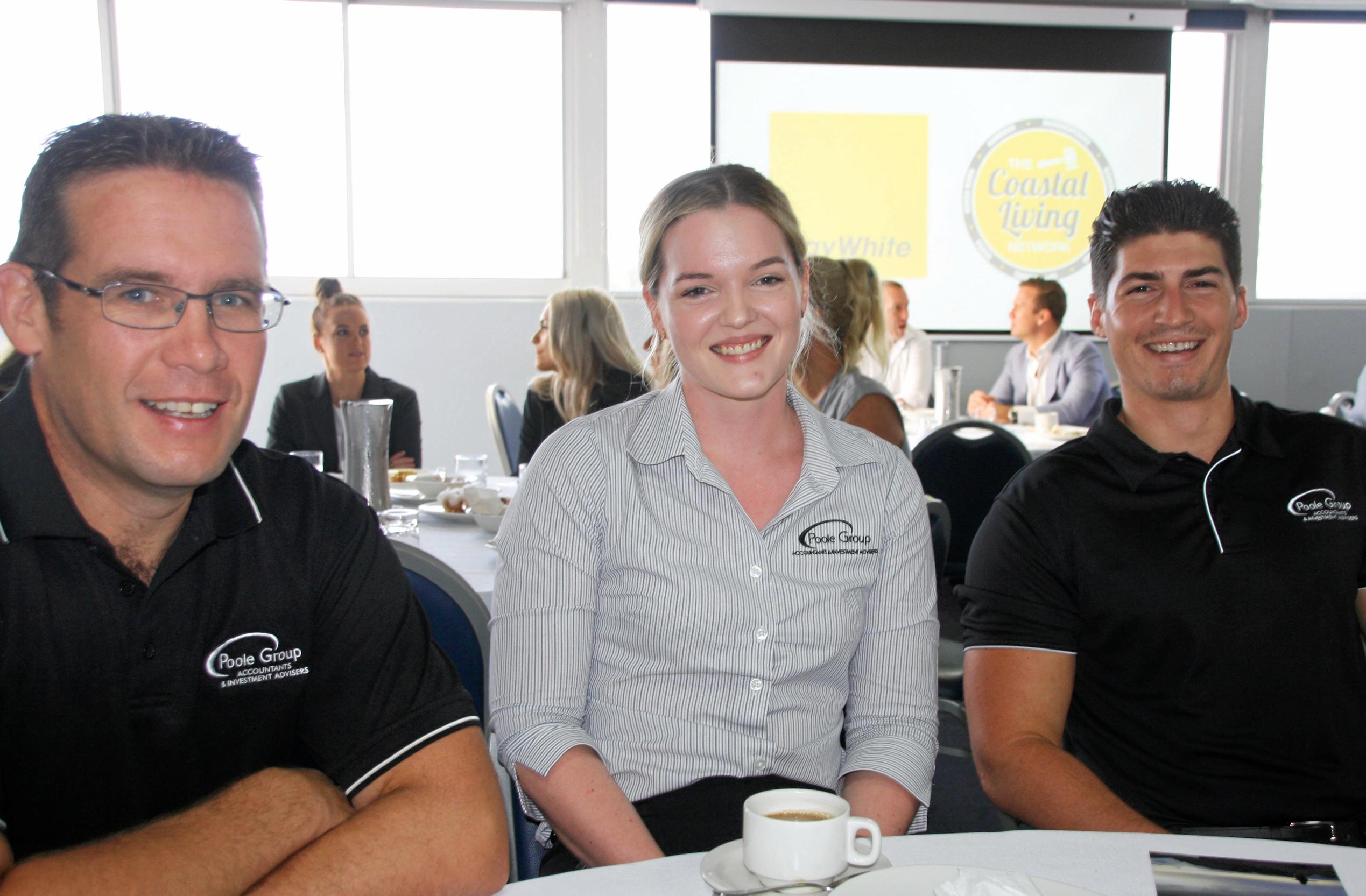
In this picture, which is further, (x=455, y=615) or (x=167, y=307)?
(x=455, y=615)

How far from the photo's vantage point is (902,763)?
1471 mm

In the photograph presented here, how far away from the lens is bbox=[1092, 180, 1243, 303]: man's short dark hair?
1770 mm

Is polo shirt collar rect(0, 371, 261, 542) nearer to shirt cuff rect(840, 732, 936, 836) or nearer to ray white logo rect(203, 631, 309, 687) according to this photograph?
ray white logo rect(203, 631, 309, 687)

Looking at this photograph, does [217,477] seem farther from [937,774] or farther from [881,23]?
[881,23]

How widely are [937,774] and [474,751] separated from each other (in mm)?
2238

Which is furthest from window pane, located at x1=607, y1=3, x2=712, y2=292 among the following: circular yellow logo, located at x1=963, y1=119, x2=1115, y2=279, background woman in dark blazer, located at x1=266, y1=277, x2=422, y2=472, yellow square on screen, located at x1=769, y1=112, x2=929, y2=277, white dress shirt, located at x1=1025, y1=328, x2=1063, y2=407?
background woman in dark blazer, located at x1=266, y1=277, x2=422, y2=472

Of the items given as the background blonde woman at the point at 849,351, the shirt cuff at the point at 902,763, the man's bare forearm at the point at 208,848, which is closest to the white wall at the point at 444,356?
the background blonde woman at the point at 849,351

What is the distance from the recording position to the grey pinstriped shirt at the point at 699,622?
147 centimetres

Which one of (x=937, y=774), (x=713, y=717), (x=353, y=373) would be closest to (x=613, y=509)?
(x=713, y=717)

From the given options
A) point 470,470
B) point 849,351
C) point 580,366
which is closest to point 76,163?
point 470,470

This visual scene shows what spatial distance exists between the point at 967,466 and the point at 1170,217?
72.0 inches

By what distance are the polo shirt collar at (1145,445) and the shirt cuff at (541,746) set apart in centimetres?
94

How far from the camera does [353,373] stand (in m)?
4.16

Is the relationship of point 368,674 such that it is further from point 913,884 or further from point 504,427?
point 504,427
